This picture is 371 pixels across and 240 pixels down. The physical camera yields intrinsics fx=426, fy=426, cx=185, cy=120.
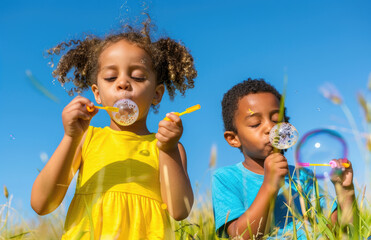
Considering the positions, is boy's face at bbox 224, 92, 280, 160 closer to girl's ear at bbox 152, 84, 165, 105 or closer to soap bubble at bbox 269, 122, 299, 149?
soap bubble at bbox 269, 122, 299, 149

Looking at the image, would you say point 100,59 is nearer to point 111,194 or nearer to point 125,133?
point 125,133

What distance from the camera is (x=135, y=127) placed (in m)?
2.27

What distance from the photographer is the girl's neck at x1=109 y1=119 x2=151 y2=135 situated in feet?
7.39

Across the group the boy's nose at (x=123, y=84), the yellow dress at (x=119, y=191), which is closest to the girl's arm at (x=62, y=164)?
the yellow dress at (x=119, y=191)

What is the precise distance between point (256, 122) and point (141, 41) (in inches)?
36.0

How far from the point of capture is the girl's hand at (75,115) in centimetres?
185

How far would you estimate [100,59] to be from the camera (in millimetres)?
2371

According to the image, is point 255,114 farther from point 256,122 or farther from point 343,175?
point 343,175

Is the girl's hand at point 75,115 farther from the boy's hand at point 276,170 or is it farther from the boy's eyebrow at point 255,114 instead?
the boy's eyebrow at point 255,114

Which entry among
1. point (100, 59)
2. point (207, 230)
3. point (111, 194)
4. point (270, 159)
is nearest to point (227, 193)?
point (270, 159)

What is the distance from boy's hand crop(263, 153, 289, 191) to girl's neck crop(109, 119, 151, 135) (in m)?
0.67

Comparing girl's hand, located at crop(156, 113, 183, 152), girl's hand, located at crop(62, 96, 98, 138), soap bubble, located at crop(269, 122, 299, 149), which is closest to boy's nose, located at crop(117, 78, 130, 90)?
girl's hand, located at crop(62, 96, 98, 138)

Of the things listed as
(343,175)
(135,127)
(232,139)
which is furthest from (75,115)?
(232,139)

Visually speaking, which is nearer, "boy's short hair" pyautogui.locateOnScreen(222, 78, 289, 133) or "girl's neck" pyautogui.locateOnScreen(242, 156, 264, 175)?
"girl's neck" pyautogui.locateOnScreen(242, 156, 264, 175)
